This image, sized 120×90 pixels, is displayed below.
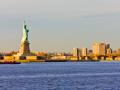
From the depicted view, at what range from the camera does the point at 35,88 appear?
6969cm

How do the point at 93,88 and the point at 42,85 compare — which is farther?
the point at 42,85

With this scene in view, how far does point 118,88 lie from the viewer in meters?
67.6

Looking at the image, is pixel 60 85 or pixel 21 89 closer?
pixel 21 89

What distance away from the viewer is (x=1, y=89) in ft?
224

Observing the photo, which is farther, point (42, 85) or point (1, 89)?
point (42, 85)

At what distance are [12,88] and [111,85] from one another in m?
11.3

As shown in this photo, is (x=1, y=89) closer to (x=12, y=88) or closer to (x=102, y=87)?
(x=12, y=88)

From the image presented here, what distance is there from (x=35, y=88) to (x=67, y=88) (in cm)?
354

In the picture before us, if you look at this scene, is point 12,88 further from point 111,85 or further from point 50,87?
point 111,85

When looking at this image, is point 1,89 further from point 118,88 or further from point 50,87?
point 118,88

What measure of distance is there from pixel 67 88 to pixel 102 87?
3861 millimetres

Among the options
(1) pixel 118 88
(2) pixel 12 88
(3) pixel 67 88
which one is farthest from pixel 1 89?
(1) pixel 118 88

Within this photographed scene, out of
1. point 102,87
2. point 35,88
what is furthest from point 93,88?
point 35,88

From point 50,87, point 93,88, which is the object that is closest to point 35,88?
point 50,87
